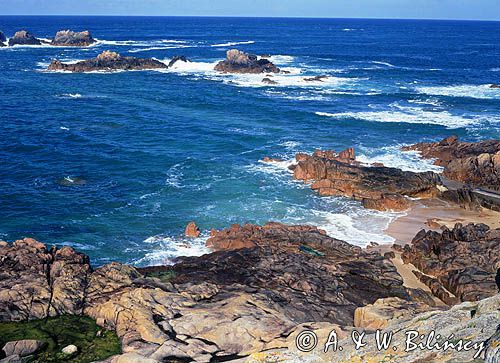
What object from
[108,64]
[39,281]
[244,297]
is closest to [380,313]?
[244,297]

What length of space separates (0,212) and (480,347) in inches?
1444

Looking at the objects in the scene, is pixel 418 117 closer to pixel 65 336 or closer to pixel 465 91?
pixel 465 91

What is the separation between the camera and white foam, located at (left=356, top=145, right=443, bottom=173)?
165 feet

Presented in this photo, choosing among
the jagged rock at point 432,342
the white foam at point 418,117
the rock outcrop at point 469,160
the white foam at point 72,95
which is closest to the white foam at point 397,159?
the rock outcrop at point 469,160

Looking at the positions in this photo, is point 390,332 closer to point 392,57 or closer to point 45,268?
point 45,268

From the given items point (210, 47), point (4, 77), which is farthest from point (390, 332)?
point (210, 47)

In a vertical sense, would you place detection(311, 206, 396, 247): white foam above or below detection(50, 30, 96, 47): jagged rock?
below

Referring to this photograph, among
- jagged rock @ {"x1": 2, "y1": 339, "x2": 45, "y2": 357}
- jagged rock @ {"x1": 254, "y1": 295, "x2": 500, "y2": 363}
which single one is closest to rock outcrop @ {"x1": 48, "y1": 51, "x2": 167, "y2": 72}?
jagged rock @ {"x1": 2, "y1": 339, "x2": 45, "y2": 357}

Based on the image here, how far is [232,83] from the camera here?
94.1 meters

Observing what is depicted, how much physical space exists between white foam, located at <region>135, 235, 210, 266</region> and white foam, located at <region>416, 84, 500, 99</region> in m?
61.3

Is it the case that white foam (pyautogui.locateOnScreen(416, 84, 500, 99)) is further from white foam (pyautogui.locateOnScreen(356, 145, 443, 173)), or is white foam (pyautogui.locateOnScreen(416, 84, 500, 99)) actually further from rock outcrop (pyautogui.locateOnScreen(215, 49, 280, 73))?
white foam (pyautogui.locateOnScreen(356, 145, 443, 173))

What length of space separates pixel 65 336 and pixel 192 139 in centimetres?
3992

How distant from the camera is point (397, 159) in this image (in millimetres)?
53000

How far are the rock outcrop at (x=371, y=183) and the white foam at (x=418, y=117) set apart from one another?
23.8 m
